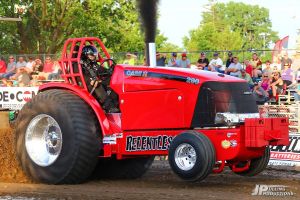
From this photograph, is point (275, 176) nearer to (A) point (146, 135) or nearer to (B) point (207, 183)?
(B) point (207, 183)

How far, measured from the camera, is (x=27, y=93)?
16.9 metres

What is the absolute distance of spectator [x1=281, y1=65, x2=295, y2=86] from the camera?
609 inches

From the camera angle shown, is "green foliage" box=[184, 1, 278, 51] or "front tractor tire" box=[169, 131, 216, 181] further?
"green foliage" box=[184, 1, 278, 51]

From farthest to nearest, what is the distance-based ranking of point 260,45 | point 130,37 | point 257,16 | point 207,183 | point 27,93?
point 257,16 → point 260,45 → point 130,37 → point 27,93 → point 207,183

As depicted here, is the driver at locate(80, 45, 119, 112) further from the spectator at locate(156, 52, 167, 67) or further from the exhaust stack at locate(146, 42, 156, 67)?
the spectator at locate(156, 52, 167, 67)

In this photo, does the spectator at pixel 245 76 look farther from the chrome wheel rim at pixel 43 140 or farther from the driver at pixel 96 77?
the chrome wheel rim at pixel 43 140

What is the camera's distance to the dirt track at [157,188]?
24.6 ft

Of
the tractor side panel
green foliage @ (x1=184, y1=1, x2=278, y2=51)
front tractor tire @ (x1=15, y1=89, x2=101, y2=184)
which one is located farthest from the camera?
green foliage @ (x1=184, y1=1, x2=278, y2=51)

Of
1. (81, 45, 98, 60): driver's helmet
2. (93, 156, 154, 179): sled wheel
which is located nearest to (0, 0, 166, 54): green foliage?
(93, 156, 154, 179): sled wheel

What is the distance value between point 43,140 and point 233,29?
9499 cm

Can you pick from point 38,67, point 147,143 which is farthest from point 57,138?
point 38,67

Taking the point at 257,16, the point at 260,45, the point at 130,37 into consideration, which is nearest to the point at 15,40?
the point at 130,37

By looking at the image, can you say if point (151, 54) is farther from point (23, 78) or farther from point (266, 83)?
point (23, 78)

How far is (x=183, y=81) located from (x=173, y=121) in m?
0.51
